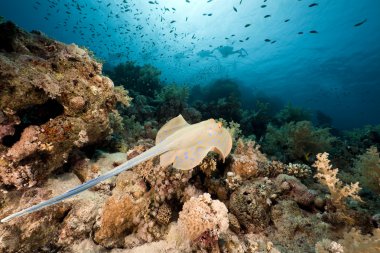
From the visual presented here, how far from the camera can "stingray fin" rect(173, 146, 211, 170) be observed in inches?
95.4

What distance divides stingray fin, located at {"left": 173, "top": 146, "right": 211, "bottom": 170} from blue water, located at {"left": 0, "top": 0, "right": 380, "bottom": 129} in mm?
22611

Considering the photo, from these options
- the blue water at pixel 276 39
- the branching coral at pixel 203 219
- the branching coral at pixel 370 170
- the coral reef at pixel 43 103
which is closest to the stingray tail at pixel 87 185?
the branching coral at pixel 203 219

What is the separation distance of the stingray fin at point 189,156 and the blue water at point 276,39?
22611 millimetres

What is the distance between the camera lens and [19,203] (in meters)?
2.89

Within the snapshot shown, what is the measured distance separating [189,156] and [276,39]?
152ft

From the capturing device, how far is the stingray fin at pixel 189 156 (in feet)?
7.95

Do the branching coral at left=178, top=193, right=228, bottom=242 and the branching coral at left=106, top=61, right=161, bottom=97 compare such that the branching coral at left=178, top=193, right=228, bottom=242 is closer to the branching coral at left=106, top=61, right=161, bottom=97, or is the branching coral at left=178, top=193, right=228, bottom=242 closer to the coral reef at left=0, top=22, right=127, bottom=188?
the coral reef at left=0, top=22, right=127, bottom=188

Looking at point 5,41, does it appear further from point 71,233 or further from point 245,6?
point 245,6

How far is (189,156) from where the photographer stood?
8.08 ft

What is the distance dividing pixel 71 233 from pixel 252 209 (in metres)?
2.94

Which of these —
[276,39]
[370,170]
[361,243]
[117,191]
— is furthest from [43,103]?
[276,39]

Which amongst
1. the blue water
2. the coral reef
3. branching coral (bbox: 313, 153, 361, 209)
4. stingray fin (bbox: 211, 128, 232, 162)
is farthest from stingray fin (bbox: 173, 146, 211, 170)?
the blue water

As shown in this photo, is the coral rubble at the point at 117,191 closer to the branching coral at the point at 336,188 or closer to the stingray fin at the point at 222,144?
the branching coral at the point at 336,188

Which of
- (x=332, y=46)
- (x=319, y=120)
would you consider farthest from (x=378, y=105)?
(x=319, y=120)
